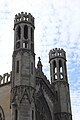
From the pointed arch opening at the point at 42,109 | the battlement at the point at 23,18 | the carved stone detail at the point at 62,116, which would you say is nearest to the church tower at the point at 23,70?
the battlement at the point at 23,18

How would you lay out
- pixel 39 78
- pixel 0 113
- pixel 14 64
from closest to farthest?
1. pixel 0 113
2. pixel 14 64
3. pixel 39 78

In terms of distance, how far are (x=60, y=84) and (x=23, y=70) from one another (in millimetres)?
9254

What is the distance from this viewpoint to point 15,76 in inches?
1013

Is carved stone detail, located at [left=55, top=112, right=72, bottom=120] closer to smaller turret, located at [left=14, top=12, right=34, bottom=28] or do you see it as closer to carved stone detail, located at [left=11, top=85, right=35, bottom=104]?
carved stone detail, located at [left=11, top=85, right=35, bottom=104]

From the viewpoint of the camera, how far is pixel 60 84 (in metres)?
34.1

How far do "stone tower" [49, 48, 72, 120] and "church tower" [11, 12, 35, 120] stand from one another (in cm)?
726

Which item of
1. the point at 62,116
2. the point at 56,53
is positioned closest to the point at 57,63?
the point at 56,53

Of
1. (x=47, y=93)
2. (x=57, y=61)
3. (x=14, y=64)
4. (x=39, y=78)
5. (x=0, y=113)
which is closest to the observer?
(x=0, y=113)

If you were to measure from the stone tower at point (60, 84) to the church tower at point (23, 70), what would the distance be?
23.8 ft

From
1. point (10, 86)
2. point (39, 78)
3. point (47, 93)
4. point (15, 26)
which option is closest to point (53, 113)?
point (47, 93)

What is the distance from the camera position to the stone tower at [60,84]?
3188cm

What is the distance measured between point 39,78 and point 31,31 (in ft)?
15.1

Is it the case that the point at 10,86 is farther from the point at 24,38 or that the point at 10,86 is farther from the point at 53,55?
the point at 53,55

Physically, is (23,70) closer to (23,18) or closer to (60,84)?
(23,18)
